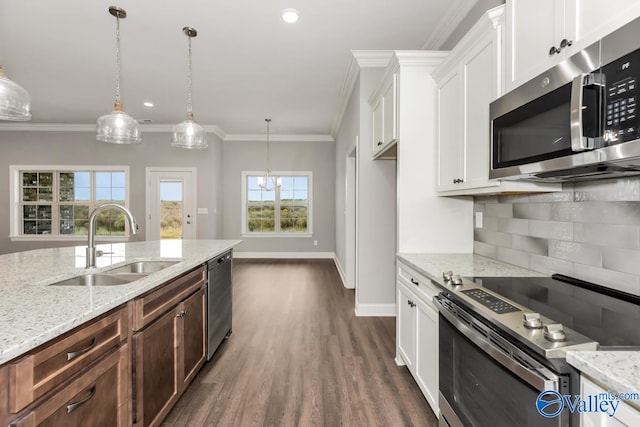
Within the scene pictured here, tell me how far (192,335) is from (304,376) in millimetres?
847

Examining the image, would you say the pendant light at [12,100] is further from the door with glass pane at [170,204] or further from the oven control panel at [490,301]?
the door with glass pane at [170,204]

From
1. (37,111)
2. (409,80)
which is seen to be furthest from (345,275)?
(37,111)

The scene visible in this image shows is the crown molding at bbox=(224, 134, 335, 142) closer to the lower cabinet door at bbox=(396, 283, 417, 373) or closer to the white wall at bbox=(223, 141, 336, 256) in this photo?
the white wall at bbox=(223, 141, 336, 256)

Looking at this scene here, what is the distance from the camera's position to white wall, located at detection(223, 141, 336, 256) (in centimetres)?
742

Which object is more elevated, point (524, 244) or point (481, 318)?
point (524, 244)

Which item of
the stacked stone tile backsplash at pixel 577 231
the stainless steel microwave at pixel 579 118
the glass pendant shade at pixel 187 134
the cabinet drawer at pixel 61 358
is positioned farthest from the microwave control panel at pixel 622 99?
the glass pendant shade at pixel 187 134

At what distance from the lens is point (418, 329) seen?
198 centimetres

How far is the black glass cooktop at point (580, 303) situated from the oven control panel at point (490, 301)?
2.7 inches

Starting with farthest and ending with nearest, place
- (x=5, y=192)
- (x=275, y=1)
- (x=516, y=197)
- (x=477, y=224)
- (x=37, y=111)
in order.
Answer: (x=5, y=192)
(x=37, y=111)
(x=275, y=1)
(x=477, y=224)
(x=516, y=197)

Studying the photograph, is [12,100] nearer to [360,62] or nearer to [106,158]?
[360,62]

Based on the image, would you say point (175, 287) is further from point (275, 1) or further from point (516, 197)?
point (275, 1)

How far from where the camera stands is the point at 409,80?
2410 mm

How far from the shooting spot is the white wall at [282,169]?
7422 mm

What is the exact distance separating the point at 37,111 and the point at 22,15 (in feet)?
11.8
